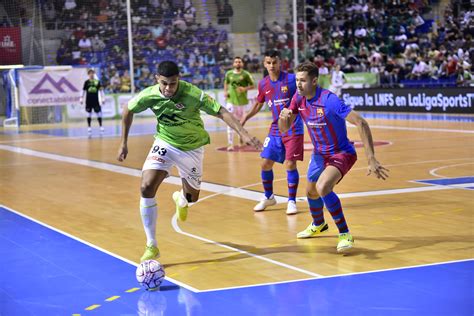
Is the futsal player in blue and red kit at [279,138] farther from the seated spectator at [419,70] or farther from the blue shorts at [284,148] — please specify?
the seated spectator at [419,70]

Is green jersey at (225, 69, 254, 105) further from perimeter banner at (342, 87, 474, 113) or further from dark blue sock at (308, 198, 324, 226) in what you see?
perimeter banner at (342, 87, 474, 113)

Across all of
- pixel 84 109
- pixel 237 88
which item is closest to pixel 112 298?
pixel 237 88

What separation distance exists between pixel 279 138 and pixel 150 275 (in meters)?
4.43

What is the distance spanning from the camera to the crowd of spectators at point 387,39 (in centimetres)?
3375

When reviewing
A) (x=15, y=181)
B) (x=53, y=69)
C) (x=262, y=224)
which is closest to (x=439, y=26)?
(x=53, y=69)

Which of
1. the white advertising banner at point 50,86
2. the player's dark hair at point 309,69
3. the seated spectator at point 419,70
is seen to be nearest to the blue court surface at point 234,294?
the player's dark hair at point 309,69

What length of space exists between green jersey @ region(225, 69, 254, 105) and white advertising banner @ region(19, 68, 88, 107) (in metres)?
14.4

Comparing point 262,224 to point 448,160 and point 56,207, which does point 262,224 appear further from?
point 448,160

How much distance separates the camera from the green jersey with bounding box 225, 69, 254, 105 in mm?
19784

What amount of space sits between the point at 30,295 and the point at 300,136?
16.4 ft

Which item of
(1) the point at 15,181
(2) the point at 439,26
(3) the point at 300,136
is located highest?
A: (2) the point at 439,26

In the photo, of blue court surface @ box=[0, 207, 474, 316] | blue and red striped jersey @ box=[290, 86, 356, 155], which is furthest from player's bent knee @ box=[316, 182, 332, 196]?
blue court surface @ box=[0, 207, 474, 316]

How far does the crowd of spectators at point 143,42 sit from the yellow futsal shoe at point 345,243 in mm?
28590

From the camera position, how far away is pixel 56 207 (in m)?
12.2
